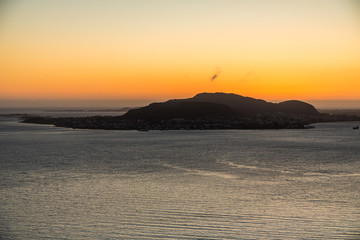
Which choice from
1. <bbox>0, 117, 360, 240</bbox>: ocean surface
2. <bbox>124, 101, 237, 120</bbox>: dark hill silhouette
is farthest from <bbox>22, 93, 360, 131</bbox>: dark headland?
<bbox>0, 117, 360, 240</bbox>: ocean surface

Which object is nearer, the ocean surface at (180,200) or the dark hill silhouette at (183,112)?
the ocean surface at (180,200)

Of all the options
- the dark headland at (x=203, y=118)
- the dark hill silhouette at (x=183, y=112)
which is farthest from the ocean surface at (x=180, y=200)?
the dark hill silhouette at (x=183, y=112)

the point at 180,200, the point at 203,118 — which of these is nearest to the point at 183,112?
the point at 203,118

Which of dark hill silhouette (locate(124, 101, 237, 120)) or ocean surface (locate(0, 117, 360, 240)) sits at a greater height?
dark hill silhouette (locate(124, 101, 237, 120))

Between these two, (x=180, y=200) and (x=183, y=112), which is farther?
(x=183, y=112)

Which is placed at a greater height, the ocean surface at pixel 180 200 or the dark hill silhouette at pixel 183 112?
the dark hill silhouette at pixel 183 112

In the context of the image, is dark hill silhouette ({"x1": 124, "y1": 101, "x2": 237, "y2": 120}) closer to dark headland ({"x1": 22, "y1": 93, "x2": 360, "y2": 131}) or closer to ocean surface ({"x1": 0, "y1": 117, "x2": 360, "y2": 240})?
dark headland ({"x1": 22, "y1": 93, "x2": 360, "y2": 131})

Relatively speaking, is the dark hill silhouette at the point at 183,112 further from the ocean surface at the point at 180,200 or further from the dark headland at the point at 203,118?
the ocean surface at the point at 180,200

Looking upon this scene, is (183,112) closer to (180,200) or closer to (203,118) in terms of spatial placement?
(203,118)

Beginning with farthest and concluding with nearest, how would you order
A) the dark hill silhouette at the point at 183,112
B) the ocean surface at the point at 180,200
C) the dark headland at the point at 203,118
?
the dark hill silhouette at the point at 183,112 < the dark headland at the point at 203,118 < the ocean surface at the point at 180,200
